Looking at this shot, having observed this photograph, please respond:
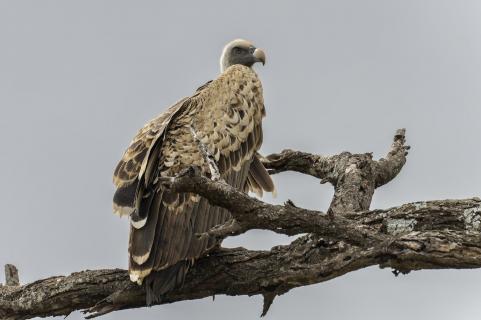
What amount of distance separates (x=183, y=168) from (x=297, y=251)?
1378 millimetres

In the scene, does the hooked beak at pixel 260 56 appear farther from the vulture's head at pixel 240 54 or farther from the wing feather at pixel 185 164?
the wing feather at pixel 185 164

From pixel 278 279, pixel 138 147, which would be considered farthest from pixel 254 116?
pixel 278 279

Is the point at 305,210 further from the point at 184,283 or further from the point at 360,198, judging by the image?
the point at 360,198

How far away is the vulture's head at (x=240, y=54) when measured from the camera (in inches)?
438

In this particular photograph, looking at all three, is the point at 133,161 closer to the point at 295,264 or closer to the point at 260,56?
the point at 295,264

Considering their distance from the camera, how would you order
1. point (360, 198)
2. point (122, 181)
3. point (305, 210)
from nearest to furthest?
point (305, 210) < point (122, 181) < point (360, 198)

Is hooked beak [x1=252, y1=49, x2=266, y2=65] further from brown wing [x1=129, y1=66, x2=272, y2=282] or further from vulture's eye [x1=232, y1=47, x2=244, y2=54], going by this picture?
brown wing [x1=129, y1=66, x2=272, y2=282]

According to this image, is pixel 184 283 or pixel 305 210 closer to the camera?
pixel 305 210

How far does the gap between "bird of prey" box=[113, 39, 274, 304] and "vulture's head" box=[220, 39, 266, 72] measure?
0.83m

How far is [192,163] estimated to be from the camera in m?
8.04

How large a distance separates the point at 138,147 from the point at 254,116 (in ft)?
4.63

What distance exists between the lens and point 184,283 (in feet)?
24.5

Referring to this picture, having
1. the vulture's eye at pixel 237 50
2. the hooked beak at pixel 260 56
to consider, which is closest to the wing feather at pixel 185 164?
the hooked beak at pixel 260 56

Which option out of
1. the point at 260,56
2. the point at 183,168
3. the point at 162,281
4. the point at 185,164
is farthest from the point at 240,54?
the point at 162,281
